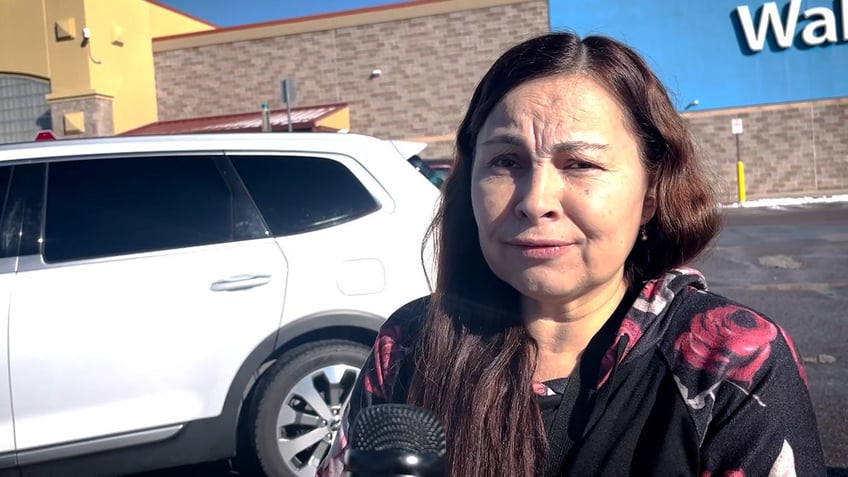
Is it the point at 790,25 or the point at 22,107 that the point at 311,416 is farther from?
the point at 22,107

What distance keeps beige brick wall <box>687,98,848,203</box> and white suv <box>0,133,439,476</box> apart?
20.5 metres

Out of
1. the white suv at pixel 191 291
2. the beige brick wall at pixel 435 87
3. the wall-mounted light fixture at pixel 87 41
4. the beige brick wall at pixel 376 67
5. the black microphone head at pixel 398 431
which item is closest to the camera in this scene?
the black microphone head at pixel 398 431

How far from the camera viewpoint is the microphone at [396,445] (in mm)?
825

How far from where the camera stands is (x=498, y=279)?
1771mm

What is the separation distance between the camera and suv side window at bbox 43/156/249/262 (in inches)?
143

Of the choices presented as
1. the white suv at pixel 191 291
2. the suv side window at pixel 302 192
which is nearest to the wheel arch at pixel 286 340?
the white suv at pixel 191 291

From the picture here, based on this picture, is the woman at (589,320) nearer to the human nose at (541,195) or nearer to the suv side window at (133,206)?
the human nose at (541,195)

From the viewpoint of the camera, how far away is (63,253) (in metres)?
3.56

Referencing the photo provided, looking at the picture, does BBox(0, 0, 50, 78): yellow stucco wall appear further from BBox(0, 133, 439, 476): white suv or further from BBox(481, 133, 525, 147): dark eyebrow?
Result: BBox(481, 133, 525, 147): dark eyebrow

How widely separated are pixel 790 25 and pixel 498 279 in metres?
23.1

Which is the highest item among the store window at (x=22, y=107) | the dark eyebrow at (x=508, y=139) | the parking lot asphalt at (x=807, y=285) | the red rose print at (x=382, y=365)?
the store window at (x=22, y=107)

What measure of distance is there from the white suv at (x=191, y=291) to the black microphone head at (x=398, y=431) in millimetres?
2773

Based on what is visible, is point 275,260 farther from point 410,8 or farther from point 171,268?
point 410,8

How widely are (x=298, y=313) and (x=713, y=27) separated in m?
21.3
